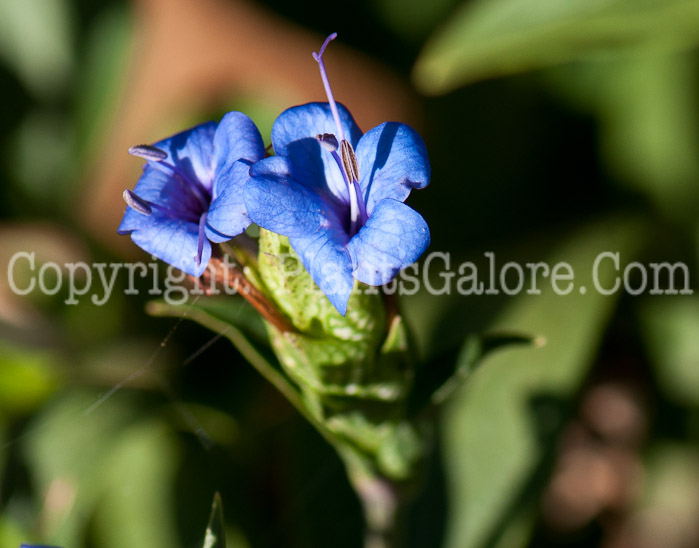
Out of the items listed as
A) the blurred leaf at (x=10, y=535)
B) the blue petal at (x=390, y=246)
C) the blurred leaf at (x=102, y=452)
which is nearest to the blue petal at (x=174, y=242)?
the blue petal at (x=390, y=246)

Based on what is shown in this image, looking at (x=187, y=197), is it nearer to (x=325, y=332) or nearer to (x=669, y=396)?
(x=325, y=332)

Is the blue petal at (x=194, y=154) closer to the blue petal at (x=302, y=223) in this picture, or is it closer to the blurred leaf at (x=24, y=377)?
the blue petal at (x=302, y=223)

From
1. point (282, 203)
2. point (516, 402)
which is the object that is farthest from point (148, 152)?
point (516, 402)

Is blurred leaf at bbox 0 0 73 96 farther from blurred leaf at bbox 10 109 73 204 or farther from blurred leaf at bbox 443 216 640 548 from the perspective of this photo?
blurred leaf at bbox 443 216 640 548

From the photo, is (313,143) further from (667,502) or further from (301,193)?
(667,502)

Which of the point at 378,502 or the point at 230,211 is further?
the point at 378,502

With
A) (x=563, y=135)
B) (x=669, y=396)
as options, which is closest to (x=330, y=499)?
(x=669, y=396)
